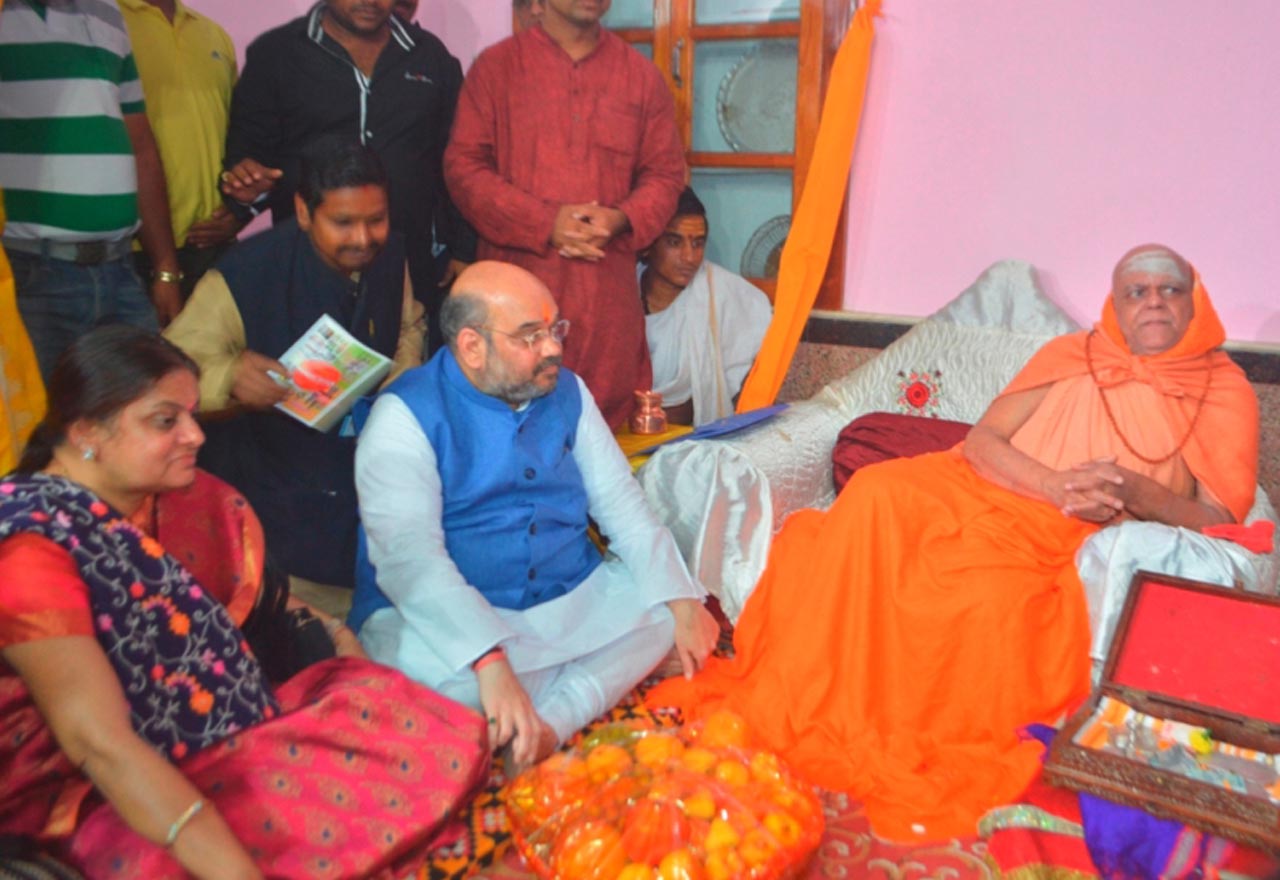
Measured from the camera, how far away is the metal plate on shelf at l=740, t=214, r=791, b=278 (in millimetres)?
3680

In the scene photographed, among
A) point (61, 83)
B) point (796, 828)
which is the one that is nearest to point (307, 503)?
point (61, 83)

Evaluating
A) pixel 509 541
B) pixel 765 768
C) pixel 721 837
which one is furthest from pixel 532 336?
pixel 721 837

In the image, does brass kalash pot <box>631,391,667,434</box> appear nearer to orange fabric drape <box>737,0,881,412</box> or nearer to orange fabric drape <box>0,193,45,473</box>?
orange fabric drape <box>737,0,881,412</box>

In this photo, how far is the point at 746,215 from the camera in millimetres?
3748

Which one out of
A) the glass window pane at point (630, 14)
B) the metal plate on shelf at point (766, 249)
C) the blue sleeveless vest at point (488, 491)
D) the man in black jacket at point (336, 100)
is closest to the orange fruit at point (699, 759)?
the blue sleeveless vest at point (488, 491)

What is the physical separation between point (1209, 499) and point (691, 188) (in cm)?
192

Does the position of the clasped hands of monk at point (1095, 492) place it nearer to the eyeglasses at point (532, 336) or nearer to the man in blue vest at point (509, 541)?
the man in blue vest at point (509, 541)

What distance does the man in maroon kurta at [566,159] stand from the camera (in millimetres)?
2971

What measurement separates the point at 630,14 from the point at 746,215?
78cm

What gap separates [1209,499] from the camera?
2428 millimetres

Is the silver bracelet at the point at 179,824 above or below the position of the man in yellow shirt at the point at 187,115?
below

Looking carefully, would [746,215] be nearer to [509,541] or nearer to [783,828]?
[509,541]

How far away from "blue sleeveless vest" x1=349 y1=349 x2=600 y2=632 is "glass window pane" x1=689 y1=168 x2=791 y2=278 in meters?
1.56

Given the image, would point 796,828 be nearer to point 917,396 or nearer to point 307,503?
point 307,503
